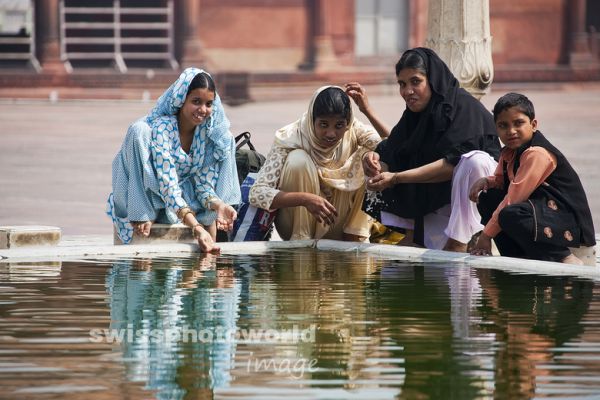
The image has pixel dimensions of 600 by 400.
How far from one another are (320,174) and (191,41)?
1992 cm

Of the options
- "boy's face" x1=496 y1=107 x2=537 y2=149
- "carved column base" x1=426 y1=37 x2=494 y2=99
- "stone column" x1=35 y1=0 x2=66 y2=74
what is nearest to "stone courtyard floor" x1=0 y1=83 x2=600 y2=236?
"stone column" x1=35 y1=0 x2=66 y2=74

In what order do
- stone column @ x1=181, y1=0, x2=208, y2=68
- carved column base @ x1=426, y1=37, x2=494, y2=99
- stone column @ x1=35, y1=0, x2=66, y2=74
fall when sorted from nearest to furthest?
1. carved column base @ x1=426, y1=37, x2=494, y2=99
2. stone column @ x1=35, y1=0, x2=66, y2=74
3. stone column @ x1=181, y1=0, x2=208, y2=68

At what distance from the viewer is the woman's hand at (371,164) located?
6461 mm

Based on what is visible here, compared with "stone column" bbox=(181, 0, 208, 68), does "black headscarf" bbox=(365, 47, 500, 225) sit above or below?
below

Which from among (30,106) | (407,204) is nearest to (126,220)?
(407,204)

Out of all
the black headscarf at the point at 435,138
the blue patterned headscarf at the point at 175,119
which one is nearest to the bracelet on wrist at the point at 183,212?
the blue patterned headscarf at the point at 175,119

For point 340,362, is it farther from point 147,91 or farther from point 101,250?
point 147,91

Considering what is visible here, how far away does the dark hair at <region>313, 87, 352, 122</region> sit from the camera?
644 centimetres

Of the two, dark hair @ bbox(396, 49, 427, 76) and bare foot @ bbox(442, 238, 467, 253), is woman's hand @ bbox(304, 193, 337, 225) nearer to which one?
bare foot @ bbox(442, 238, 467, 253)

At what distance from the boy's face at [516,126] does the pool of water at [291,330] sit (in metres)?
0.60

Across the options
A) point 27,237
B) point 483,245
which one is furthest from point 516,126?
point 27,237

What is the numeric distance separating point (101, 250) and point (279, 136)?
1.10 m

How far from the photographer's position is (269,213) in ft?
22.2

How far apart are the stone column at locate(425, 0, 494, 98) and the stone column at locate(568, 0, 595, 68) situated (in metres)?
20.5
